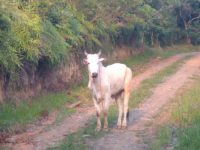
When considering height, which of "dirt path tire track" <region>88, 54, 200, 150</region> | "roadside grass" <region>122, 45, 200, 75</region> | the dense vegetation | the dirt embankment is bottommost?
"dirt path tire track" <region>88, 54, 200, 150</region>

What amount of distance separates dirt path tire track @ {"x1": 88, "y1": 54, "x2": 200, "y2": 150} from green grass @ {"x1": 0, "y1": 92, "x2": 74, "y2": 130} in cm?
226

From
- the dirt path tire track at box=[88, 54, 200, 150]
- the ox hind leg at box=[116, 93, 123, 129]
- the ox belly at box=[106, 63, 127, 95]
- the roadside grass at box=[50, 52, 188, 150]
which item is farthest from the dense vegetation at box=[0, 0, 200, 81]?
the dirt path tire track at box=[88, 54, 200, 150]

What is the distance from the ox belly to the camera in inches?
473

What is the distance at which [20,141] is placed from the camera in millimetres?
10461

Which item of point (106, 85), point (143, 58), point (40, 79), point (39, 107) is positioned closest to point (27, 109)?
point (39, 107)

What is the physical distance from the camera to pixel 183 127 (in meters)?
10.9

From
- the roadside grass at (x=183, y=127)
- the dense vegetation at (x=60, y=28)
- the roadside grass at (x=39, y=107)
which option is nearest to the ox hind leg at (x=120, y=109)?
the roadside grass at (x=183, y=127)

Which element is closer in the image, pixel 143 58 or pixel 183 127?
pixel 183 127

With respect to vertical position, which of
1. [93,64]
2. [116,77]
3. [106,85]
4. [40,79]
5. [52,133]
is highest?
[93,64]

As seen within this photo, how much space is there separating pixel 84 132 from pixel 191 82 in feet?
34.3

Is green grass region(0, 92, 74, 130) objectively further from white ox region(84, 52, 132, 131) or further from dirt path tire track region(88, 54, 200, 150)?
dirt path tire track region(88, 54, 200, 150)

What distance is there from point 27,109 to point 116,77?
286cm

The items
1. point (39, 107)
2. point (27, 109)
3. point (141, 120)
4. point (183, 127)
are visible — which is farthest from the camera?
point (39, 107)

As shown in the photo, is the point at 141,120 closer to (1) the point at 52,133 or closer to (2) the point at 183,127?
(2) the point at 183,127
